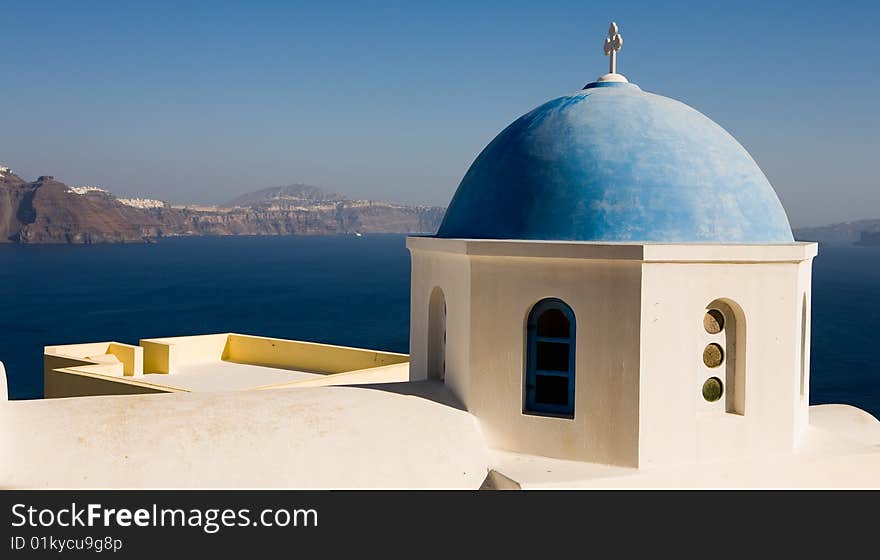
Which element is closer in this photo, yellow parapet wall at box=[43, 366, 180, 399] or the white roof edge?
the white roof edge

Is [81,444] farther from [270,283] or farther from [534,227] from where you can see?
[270,283]

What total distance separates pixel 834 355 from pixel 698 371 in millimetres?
55848

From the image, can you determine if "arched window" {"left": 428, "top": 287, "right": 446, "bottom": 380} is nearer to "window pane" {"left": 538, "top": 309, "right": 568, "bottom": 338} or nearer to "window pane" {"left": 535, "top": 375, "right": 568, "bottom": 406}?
"window pane" {"left": 535, "top": 375, "right": 568, "bottom": 406}

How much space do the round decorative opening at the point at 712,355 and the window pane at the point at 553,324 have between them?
144 cm

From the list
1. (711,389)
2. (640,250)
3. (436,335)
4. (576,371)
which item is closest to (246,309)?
(436,335)

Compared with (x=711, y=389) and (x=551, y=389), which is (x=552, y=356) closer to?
(x=551, y=389)

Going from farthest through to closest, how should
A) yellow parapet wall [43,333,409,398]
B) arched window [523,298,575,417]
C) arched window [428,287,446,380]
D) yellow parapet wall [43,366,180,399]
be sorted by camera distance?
yellow parapet wall [43,333,409,398] < yellow parapet wall [43,366,180,399] < arched window [428,287,446,380] < arched window [523,298,575,417]

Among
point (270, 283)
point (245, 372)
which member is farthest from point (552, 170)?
point (270, 283)

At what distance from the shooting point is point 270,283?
118 meters

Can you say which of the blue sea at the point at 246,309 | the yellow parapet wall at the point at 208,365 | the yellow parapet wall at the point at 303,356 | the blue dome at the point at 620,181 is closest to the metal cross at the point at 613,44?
the blue dome at the point at 620,181

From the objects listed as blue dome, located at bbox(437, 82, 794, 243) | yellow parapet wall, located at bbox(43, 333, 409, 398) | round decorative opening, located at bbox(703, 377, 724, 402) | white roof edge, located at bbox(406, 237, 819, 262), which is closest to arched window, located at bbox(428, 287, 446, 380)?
blue dome, located at bbox(437, 82, 794, 243)

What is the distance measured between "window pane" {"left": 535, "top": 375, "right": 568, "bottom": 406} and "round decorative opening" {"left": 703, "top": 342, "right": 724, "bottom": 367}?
4.73 ft

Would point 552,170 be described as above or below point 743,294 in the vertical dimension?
above

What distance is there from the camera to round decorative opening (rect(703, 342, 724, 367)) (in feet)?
28.4
